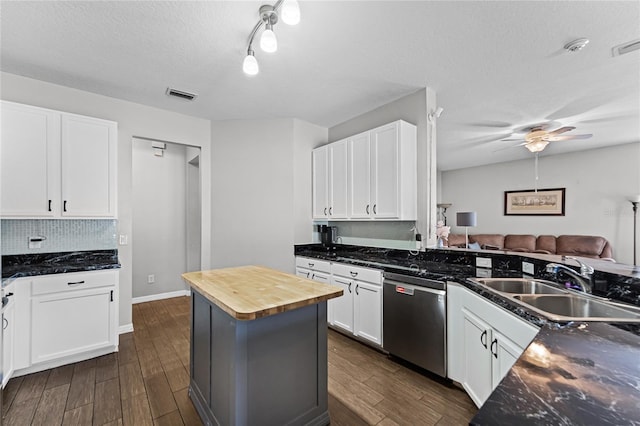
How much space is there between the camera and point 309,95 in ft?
10.5

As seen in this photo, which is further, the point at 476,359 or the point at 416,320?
the point at 416,320

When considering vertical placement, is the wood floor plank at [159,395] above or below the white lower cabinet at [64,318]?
below

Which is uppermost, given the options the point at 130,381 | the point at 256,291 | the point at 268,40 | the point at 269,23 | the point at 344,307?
the point at 269,23

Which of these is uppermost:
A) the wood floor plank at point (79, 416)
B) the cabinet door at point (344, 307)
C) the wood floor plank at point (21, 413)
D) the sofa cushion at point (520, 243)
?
the sofa cushion at point (520, 243)

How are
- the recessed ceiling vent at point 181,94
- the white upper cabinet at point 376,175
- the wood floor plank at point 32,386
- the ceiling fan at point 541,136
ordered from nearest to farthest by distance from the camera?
1. the wood floor plank at point 32,386
2. the white upper cabinet at point 376,175
3. the recessed ceiling vent at point 181,94
4. the ceiling fan at point 541,136

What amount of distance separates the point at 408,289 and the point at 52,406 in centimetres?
279

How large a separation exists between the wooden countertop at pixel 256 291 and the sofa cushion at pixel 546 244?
6121 mm

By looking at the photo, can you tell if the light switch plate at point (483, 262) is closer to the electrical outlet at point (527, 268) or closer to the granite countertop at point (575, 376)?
the electrical outlet at point (527, 268)

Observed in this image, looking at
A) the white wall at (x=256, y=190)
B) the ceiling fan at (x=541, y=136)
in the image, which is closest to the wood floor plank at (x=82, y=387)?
the white wall at (x=256, y=190)

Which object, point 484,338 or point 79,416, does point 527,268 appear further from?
point 79,416


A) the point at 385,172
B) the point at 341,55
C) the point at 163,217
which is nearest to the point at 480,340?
the point at 385,172

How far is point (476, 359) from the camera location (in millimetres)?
1962

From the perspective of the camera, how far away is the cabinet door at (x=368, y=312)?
275cm

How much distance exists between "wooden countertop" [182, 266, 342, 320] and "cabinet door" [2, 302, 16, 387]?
1502mm
